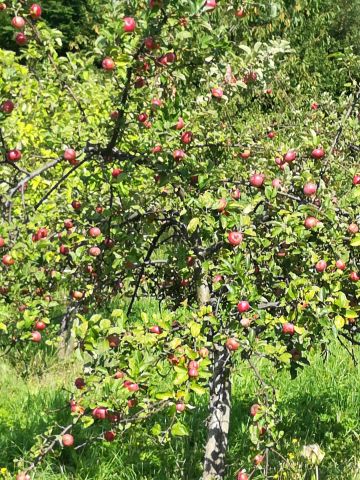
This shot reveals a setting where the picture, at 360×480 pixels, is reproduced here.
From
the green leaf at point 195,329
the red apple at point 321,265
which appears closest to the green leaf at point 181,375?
the green leaf at point 195,329

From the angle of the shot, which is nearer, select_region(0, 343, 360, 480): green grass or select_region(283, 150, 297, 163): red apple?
select_region(283, 150, 297, 163): red apple

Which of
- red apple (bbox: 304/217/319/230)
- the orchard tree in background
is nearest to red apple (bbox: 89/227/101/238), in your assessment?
the orchard tree in background

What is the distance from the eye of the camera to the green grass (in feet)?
10.4

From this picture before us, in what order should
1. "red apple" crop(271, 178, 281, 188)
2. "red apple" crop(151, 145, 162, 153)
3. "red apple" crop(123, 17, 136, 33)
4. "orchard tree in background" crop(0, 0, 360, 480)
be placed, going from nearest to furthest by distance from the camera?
"red apple" crop(123, 17, 136, 33) → "orchard tree in background" crop(0, 0, 360, 480) → "red apple" crop(271, 178, 281, 188) → "red apple" crop(151, 145, 162, 153)

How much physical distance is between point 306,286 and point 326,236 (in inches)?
7.5

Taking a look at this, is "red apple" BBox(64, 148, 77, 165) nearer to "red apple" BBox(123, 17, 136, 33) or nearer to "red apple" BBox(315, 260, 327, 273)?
"red apple" BBox(123, 17, 136, 33)

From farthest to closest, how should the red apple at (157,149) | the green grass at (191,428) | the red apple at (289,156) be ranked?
the green grass at (191,428), the red apple at (289,156), the red apple at (157,149)

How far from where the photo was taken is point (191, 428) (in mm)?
3650

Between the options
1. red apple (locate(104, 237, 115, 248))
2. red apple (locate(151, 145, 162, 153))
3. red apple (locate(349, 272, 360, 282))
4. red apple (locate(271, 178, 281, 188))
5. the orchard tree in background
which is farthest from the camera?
red apple (locate(104, 237, 115, 248))

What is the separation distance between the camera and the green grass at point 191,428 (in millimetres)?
3166

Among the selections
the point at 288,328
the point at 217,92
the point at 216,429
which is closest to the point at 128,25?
the point at 217,92

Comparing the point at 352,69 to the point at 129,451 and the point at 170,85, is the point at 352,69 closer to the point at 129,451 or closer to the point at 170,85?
the point at 170,85

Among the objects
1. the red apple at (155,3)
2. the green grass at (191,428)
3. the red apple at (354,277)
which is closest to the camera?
the red apple at (155,3)

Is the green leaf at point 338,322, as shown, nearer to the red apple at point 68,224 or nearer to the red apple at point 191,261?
the red apple at point 191,261
